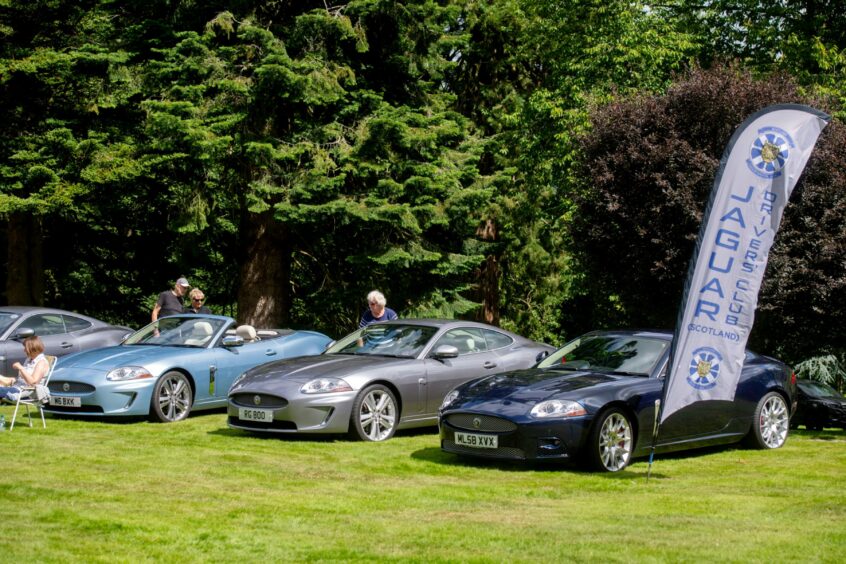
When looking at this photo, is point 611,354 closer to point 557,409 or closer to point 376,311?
point 557,409

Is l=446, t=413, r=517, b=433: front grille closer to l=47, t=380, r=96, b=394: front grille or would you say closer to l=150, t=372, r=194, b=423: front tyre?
l=150, t=372, r=194, b=423: front tyre

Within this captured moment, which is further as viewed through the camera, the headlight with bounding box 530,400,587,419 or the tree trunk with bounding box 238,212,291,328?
the tree trunk with bounding box 238,212,291,328

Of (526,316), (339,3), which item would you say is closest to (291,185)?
(339,3)

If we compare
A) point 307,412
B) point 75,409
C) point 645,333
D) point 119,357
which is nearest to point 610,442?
point 645,333

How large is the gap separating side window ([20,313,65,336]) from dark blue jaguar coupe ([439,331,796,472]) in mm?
8328

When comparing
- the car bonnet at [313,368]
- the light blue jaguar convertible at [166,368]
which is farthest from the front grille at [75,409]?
the car bonnet at [313,368]

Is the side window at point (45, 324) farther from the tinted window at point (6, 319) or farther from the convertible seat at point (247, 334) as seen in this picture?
Answer: the convertible seat at point (247, 334)

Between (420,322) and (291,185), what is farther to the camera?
(291,185)

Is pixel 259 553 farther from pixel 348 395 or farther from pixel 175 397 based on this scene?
pixel 175 397

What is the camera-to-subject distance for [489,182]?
28.1 meters

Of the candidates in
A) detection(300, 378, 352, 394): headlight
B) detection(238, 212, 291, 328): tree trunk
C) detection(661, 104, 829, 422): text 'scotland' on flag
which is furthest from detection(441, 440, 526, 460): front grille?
detection(238, 212, 291, 328): tree trunk

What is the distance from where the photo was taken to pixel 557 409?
1059cm

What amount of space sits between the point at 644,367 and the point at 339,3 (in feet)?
54.3

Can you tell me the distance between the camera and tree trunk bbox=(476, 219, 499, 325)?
3384 centimetres
